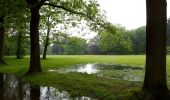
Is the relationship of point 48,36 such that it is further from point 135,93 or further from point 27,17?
point 135,93

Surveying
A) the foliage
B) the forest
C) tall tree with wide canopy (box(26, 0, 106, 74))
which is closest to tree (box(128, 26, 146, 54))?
the forest

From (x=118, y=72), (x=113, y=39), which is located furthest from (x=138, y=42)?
(x=113, y=39)

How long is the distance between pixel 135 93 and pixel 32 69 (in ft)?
46.8

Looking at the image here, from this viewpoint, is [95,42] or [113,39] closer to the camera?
[113,39]

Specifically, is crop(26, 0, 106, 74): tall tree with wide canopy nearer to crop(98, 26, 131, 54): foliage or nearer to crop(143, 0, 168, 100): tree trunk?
crop(98, 26, 131, 54): foliage

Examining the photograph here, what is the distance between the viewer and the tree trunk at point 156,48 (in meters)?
11.9

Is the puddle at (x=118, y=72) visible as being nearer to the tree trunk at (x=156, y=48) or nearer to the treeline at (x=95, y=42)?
the treeline at (x=95, y=42)

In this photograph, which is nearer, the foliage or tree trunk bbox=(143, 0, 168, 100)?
tree trunk bbox=(143, 0, 168, 100)

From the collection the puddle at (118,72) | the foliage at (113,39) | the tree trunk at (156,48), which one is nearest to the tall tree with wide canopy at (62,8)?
the foliage at (113,39)

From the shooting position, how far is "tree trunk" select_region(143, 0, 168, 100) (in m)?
11.9

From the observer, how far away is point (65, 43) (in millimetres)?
62906

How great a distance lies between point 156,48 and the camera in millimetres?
11969

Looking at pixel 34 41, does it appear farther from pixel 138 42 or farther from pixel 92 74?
pixel 138 42

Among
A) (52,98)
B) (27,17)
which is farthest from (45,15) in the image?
(52,98)
